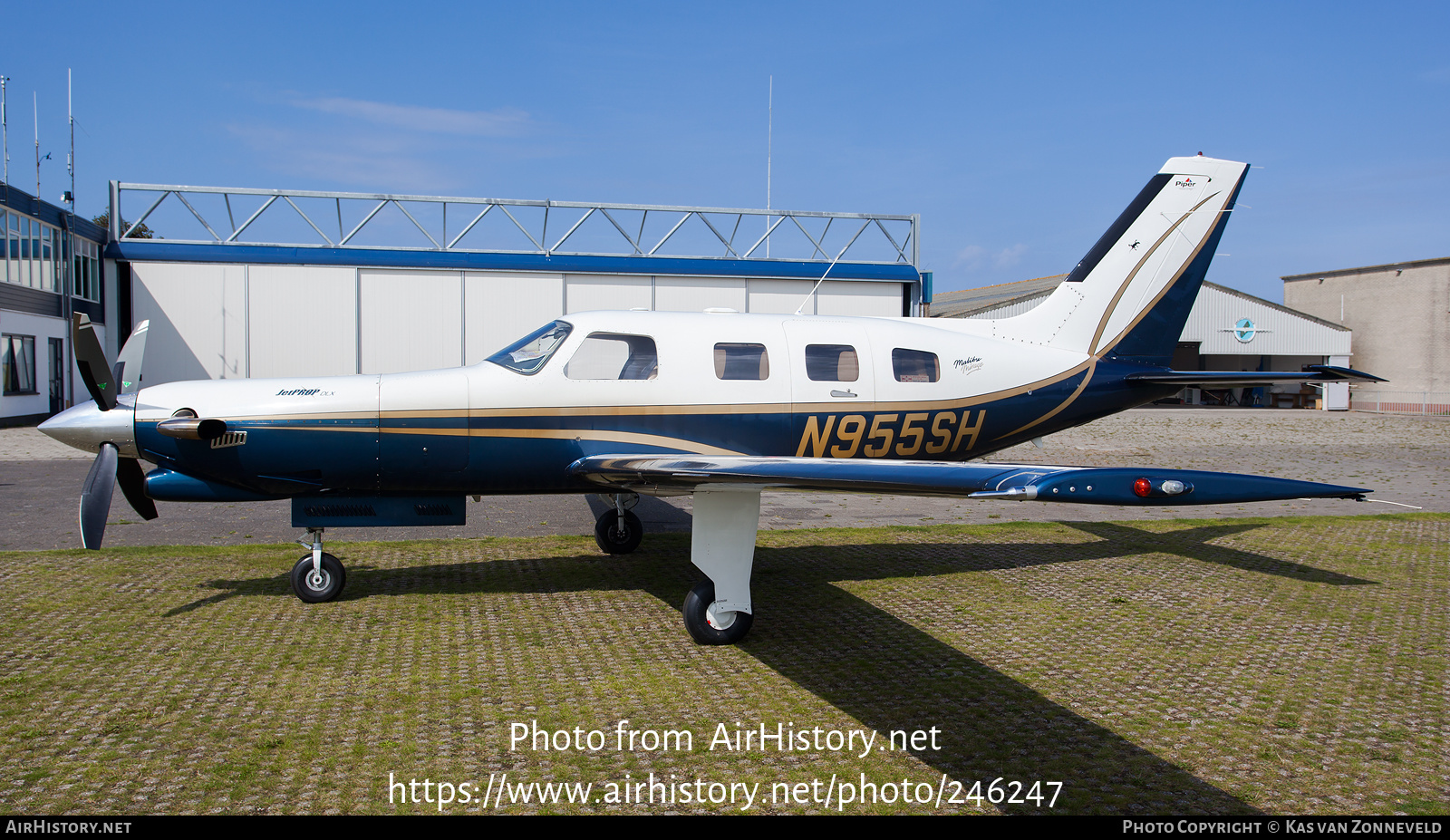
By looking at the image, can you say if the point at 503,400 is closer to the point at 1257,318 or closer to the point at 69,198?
the point at 69,198

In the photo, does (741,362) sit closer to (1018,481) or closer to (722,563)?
(722,563)

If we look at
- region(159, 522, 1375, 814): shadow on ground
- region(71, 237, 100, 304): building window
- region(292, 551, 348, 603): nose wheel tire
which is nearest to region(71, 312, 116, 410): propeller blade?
region(159, 522, 1375, 814): shadow on ground

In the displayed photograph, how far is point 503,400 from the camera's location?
22.5 feet

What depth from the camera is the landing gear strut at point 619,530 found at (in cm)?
911

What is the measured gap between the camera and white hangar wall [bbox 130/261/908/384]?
2188 centimetres

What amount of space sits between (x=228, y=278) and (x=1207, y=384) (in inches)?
897

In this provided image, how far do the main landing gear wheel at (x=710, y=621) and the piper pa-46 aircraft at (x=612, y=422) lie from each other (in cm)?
1

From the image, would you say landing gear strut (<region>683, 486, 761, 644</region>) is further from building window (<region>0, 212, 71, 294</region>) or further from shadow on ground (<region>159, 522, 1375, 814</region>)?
building window (<region>0, 212, 71, 294</region>)

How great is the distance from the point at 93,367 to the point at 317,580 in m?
2.36

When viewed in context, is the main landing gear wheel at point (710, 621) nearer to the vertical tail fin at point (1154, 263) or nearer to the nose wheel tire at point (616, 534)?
the nose wheel tire at point (616, 534)

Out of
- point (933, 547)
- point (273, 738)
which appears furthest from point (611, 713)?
point (933, 547)

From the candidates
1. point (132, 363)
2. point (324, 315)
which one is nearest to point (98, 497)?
point (132, 363)

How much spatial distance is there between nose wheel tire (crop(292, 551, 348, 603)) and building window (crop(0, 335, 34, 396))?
22567 mm

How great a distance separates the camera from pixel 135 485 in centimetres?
673
